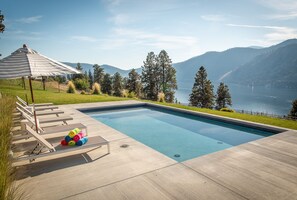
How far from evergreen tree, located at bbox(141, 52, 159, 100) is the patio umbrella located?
37813mm

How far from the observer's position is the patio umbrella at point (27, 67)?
12.8 feet

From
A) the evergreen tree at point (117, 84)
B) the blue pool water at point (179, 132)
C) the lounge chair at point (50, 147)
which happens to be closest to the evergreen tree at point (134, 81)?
the evergreen tree at point (117, 84)

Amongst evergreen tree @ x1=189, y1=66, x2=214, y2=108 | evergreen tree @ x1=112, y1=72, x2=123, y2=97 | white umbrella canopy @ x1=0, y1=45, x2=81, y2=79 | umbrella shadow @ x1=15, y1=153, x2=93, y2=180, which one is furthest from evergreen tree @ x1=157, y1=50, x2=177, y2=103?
umbrella shadow @ x1=15, y1=153, x2=93, y2=180

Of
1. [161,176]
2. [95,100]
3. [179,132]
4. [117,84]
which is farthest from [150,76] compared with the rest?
[161,176]

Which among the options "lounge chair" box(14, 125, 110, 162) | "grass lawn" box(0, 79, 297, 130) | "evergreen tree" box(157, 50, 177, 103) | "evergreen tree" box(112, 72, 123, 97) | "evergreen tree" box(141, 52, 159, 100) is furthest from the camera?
"evergreen tree" box(112, 72, 123, 97)

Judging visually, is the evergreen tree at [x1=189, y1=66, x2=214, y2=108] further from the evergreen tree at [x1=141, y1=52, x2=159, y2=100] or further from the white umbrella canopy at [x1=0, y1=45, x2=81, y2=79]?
the white umbrella canopy at [x1=0, y1=45, x2=81, y2=79]

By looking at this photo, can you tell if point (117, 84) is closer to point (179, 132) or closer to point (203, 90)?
point (203, 90)

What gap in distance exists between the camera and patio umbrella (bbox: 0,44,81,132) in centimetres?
391

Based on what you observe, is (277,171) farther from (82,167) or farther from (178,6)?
(178,6)

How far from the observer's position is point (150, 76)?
4288cm

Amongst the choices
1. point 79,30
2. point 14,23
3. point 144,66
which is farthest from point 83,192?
point 144,66

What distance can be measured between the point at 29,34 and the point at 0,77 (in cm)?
2347

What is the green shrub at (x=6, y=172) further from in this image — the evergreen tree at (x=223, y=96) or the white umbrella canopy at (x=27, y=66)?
the evergreen tree at (x=223, y=96)

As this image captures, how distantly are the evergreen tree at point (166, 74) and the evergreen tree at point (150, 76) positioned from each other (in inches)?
47.6
